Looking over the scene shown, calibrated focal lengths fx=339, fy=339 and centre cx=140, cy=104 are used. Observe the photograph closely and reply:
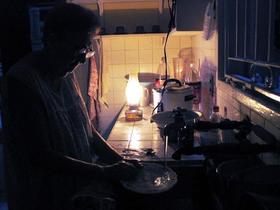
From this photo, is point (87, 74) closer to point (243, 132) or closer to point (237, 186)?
point (243, 132)

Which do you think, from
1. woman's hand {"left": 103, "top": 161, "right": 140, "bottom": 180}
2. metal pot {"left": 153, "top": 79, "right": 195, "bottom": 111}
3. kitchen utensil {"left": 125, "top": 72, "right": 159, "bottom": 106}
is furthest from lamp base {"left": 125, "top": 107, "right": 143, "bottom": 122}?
woman's hand {"left": 103, "top": 161, "right": 140, "bottom": 180}

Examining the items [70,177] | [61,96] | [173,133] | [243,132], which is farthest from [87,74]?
[243,132]

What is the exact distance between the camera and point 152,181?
111 centimetres

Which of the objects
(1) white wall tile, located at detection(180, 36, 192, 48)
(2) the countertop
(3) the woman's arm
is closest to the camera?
(3) the woman's arm

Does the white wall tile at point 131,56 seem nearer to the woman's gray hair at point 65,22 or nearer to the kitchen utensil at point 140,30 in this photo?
the kitchen utensil at point 140,30

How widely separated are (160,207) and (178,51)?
75.7 inches

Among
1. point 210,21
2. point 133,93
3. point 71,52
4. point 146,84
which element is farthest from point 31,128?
point 146,84

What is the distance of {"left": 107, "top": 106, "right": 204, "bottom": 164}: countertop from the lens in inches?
55.8

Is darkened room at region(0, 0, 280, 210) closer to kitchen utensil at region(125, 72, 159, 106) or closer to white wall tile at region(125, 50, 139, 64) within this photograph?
kitchen utensil at region(125, 72, 159, 106)

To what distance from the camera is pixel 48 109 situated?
1.07m

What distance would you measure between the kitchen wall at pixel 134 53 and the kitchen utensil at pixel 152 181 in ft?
6.24

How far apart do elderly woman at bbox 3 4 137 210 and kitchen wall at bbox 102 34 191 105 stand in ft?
5.99

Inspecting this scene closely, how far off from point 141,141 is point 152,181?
602 mm

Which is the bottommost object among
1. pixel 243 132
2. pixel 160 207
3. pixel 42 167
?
pixel 160 207
